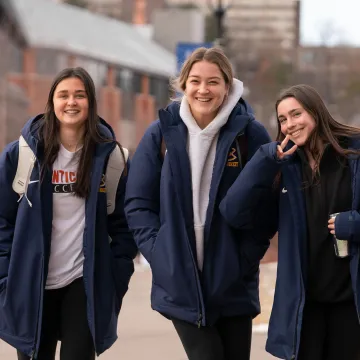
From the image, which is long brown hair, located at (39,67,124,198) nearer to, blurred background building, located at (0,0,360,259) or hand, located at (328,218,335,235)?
hand, located at (328,218,335,235)

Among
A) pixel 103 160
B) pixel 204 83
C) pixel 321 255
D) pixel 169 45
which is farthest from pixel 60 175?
pixel 169 45

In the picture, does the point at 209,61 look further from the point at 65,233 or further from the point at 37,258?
the point at 37,258

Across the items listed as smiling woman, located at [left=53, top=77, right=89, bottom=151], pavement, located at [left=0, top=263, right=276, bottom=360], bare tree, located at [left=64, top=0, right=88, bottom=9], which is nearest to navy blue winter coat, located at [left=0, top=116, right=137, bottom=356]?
smiling woman, located at [left=53, top=77, right=89, bottom=151]

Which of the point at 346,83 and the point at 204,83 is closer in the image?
the point at 204,83

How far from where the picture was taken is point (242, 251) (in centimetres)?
510

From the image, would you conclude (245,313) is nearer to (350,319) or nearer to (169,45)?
(350,319)

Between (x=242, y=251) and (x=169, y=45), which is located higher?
(x=169, y=45)

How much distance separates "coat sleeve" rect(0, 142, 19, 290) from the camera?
5355mm

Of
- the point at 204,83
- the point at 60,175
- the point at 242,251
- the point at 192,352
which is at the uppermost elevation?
the point at 204,83

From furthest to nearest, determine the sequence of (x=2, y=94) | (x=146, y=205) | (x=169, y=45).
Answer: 1. (x=169, y=45)
2. (x=2, y=94)
3. (x=146, y=205)

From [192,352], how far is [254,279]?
1.69 ft

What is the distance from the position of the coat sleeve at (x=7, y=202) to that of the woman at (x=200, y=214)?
2.00ft

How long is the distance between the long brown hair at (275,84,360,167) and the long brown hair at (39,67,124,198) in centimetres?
99

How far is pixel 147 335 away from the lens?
30.0ft
